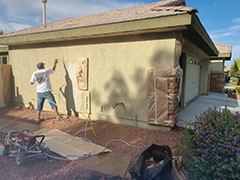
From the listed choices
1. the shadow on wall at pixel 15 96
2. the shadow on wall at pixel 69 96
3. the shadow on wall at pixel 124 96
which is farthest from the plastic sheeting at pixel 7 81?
the shadow on wall at pixel 124 96

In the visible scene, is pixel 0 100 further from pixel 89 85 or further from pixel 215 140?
pixel 215 140

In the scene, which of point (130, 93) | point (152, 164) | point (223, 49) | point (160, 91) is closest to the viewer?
point (152, 164)

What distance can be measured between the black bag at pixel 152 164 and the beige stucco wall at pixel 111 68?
7.12 feet

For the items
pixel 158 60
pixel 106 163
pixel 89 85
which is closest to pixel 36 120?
pixel 89 85

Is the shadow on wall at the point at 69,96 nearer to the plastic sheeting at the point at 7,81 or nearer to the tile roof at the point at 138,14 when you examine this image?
the tile roof at the point at 138,14

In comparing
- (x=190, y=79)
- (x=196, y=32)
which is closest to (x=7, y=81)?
(x=196, y=32)

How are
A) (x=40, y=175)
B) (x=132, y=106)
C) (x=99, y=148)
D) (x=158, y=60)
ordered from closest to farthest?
(x=40, y=175) → (x=99, y=148) → (x=158, y=60) → (x=132, y=106)

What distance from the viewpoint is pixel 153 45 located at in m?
A: 4.79

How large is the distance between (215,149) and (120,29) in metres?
3.66

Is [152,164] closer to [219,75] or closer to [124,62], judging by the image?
[124,62]

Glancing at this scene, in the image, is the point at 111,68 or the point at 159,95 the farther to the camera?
the point at 111,68

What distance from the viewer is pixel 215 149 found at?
2246mm

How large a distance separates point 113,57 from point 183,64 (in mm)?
3050

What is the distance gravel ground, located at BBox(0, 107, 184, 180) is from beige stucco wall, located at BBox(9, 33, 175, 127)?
49cm
